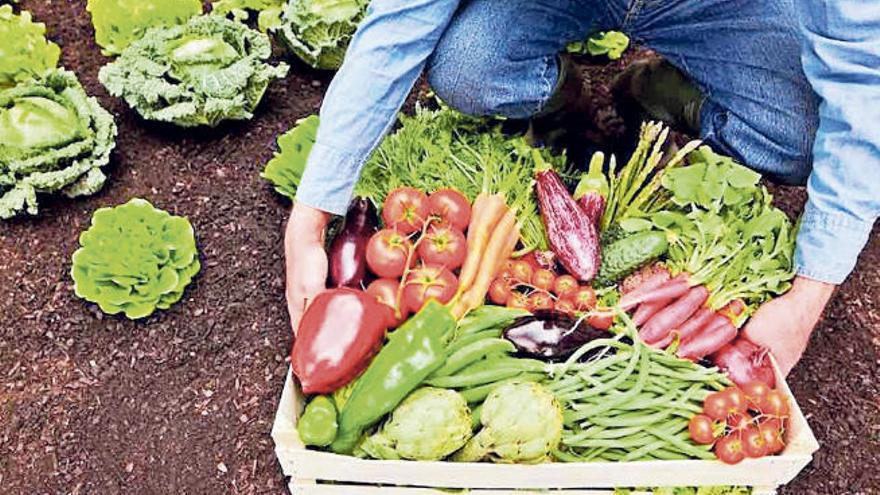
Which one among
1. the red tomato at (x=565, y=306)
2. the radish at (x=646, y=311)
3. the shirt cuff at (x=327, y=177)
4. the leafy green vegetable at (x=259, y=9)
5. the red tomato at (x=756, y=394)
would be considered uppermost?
the shirt cuff at (x=327, y=177)

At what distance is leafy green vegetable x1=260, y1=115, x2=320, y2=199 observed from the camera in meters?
2.57

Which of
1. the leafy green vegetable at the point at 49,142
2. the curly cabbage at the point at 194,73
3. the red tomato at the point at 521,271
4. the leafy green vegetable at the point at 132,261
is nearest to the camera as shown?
the red tomato at the point at 521,271

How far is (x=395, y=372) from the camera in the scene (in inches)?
72.2

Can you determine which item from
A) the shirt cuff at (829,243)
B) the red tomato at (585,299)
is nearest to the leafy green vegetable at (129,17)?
the red tomato at (585,299)

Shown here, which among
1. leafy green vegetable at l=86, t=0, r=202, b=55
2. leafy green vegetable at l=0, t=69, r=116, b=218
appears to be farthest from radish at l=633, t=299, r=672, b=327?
leafy green vegetable at l=86, t=0, r=202, b=55

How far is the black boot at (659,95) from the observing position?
2.56m

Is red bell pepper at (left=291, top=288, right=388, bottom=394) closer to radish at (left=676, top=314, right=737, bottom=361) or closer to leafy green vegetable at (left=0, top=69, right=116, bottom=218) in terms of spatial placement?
radish at (left=676, top=314, right=737, bottom=361)

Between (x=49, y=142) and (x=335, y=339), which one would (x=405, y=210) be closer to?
(x=335, y=339)

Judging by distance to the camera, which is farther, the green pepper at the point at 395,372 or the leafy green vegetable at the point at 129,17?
the leafy green vegetable at the point at 129,17

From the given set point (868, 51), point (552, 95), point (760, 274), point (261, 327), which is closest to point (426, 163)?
point (552, 95)

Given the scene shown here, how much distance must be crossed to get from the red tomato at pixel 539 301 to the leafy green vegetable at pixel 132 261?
2.94 feet

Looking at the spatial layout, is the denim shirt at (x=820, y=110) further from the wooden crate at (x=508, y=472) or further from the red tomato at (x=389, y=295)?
the wooden crate at (x=508, y=472)

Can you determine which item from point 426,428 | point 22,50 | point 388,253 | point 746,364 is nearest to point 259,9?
point 22,50

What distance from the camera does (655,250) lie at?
2.19 meters
